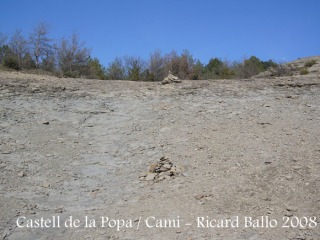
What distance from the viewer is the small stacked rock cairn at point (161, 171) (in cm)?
556

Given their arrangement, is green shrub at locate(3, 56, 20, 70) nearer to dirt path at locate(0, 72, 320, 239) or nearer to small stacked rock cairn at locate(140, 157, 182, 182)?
dirt path at locate(0, 72, 320, 239)

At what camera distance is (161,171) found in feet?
18.8

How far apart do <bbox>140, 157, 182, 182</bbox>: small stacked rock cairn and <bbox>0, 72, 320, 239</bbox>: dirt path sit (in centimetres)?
5

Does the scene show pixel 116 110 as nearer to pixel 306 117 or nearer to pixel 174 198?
pixel 174 198

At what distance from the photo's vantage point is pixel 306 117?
7.66 metres

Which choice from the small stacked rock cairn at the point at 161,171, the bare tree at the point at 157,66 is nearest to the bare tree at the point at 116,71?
the bare tree at the point at 157,66

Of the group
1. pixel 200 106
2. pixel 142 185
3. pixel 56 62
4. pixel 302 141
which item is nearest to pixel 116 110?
pixel 200 106

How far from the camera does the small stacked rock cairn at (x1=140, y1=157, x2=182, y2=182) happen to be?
5557mm

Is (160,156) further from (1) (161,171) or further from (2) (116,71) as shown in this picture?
→ (2) (116,71)

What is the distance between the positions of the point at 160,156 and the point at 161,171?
59 centimetres

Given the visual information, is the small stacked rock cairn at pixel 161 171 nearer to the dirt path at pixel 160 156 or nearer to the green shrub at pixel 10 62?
the dirt path at pixel 160 156

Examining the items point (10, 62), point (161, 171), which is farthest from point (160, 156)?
point (10, 62)

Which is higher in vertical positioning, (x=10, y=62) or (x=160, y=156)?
(x=10, y=62)

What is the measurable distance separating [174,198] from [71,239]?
1.64 m
